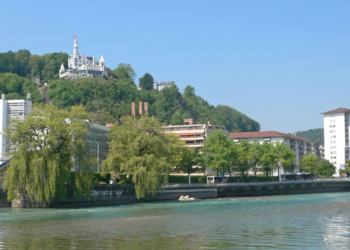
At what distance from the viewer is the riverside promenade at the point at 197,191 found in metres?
58.9

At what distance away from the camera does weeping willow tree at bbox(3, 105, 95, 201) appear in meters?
53.6

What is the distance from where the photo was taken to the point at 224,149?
10312cm

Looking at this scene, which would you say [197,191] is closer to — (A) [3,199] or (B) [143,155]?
(B) [143,155]

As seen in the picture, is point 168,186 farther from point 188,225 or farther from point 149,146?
point 188,225

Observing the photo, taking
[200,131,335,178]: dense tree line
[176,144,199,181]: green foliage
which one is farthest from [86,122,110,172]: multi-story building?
[200,131,335,178]: dense tree line

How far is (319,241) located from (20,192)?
38.3 meters

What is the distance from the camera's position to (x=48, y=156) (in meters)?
54.8

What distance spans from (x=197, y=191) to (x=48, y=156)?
3312 centimetres

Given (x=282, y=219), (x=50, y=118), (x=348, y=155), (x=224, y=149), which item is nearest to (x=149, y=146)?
(x=50, y=118)

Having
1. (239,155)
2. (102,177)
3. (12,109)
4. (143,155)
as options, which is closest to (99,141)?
(12,109)

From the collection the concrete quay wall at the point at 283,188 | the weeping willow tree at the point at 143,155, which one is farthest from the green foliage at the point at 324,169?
the weeping willow tree at the point at 143,155

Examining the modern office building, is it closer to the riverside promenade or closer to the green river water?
the riverside promenade

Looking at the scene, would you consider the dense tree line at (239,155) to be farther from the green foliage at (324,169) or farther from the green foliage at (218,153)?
the green foliage at (324,169)

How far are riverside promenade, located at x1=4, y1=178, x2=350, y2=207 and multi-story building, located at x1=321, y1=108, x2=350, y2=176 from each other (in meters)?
77.1
